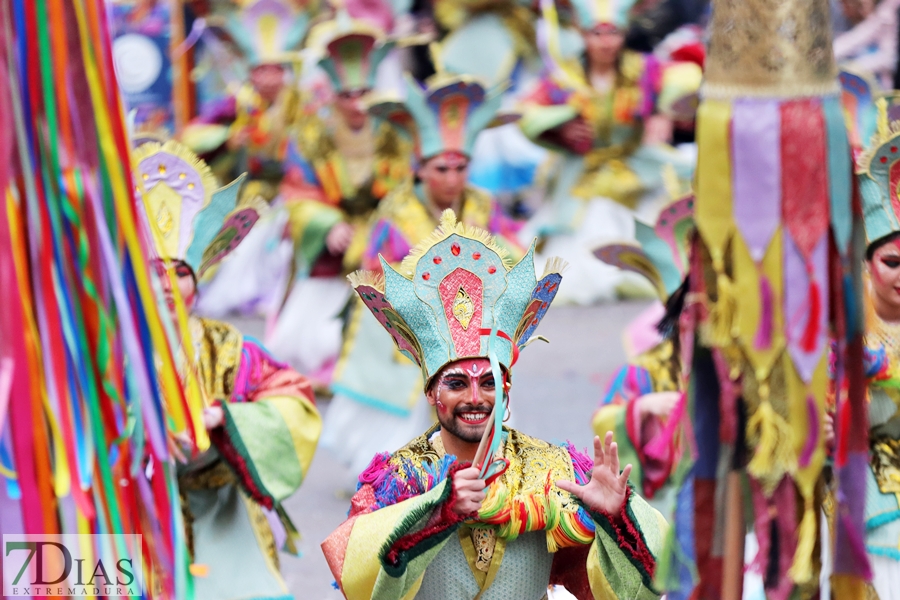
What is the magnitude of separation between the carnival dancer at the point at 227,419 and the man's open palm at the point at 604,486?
155 centimetres

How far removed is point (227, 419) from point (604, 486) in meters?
1.60

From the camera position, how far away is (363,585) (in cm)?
350

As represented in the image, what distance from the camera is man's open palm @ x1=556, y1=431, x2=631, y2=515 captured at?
3.44m

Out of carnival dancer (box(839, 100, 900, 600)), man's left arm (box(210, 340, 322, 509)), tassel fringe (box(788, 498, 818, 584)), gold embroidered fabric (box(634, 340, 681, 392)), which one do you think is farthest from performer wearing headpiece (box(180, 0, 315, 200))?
tassel fringe (box(788, 498, 818, 584))

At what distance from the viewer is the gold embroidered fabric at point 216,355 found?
→ 15.9 feet

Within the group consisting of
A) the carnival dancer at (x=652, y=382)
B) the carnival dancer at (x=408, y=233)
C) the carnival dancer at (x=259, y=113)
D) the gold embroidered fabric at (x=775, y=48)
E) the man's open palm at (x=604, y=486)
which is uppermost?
the carnival dancer at (x=259, y=113)

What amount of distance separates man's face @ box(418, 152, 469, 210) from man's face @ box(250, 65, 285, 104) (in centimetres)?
327

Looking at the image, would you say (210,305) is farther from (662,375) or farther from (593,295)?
(662,375)

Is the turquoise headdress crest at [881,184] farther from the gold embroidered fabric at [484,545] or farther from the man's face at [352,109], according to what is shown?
the man's face at [352,109]

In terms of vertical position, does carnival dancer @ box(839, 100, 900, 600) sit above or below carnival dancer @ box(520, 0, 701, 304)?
below

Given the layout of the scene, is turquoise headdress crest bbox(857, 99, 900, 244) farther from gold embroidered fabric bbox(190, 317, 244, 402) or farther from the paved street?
the paved street

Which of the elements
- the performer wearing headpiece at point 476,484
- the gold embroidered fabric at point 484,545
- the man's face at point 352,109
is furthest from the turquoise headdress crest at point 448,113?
the gold embroidered fabric at point 484,545

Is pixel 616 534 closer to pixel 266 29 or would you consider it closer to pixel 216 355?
pixel 216 355

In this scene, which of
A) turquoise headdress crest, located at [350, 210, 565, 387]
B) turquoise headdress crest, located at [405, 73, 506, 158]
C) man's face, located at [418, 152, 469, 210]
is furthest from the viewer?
turquoise headdress crest, located at [405, 73, 506, 158]
